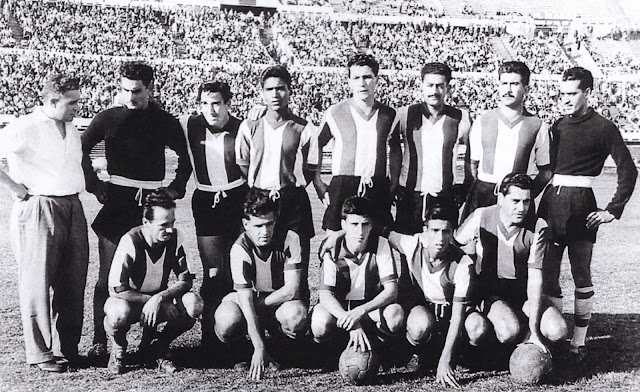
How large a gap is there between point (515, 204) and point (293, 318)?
1729mm

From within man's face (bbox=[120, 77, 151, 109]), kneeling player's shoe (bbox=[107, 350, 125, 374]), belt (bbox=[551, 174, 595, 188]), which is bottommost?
kneeling player's shoe (bbox=[107, 350, 125, 374])

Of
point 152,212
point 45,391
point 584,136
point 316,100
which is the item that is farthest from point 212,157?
point 316,100

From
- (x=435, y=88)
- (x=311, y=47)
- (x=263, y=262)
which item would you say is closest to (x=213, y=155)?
(x=263, y=262)

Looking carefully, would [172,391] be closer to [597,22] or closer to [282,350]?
[282,350]

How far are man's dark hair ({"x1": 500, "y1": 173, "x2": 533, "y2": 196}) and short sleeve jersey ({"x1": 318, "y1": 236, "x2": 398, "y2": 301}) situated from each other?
90 cm

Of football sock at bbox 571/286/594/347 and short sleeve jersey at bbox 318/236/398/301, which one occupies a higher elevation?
short sleeve jersey at bbox 318/236/398/301

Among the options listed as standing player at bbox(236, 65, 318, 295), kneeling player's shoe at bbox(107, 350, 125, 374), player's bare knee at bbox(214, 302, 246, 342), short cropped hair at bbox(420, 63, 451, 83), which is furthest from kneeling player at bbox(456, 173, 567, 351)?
kneeling player's shoe at bbox(107, 350, 125, 374)

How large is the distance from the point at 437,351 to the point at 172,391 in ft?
6.40

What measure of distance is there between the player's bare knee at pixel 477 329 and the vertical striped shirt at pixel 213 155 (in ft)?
6.65

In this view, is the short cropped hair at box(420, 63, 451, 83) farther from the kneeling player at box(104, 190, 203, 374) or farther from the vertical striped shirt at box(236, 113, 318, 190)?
the kneeling player at box(104, 190, 203, 374)

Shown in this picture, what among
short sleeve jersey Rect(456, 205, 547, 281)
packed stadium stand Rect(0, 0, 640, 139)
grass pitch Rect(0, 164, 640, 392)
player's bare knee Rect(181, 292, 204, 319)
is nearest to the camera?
grass pitch Rect(0, 164, 640, 392)

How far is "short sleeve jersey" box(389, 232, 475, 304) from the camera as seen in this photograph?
464cm

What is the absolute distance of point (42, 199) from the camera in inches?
185

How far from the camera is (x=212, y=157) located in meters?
5.26
